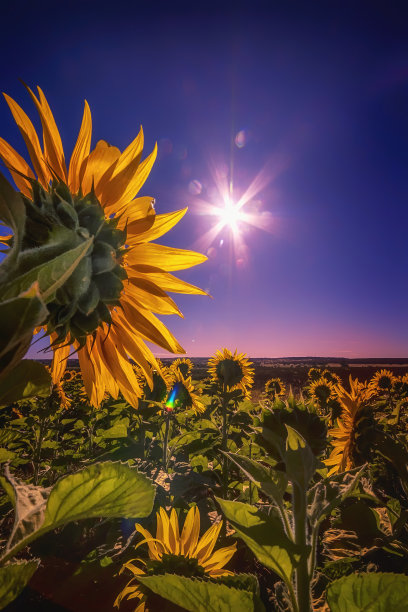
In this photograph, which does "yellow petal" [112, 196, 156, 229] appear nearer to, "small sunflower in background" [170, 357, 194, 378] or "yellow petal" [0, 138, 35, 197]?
"yellow petal" [0, 138, 35, 197]

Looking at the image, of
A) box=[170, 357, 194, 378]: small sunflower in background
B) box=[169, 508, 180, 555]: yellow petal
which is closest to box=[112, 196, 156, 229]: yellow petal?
box=[169, 508, 180, 555]: yellow petal

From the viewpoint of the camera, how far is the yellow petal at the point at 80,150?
929mm

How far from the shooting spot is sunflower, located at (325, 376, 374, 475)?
2.00 m

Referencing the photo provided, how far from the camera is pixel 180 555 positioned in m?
1.70

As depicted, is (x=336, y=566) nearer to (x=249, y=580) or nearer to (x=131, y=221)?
(x=249, y=580)

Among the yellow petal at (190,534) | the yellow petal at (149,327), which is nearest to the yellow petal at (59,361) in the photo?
the yellow petal at (149,327)

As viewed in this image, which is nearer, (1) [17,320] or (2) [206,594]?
(1) [17,320]

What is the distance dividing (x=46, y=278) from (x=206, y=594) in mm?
699

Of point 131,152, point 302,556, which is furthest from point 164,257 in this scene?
point 302,556

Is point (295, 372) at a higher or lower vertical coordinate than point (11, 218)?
higher

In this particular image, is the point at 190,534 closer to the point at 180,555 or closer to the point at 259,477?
the point at 180,555

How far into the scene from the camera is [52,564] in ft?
11.1

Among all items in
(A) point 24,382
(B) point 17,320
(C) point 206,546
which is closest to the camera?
(B) point 17,320

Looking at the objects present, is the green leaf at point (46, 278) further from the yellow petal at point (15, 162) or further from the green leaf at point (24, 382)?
the yellow petal at point (15, 162)
